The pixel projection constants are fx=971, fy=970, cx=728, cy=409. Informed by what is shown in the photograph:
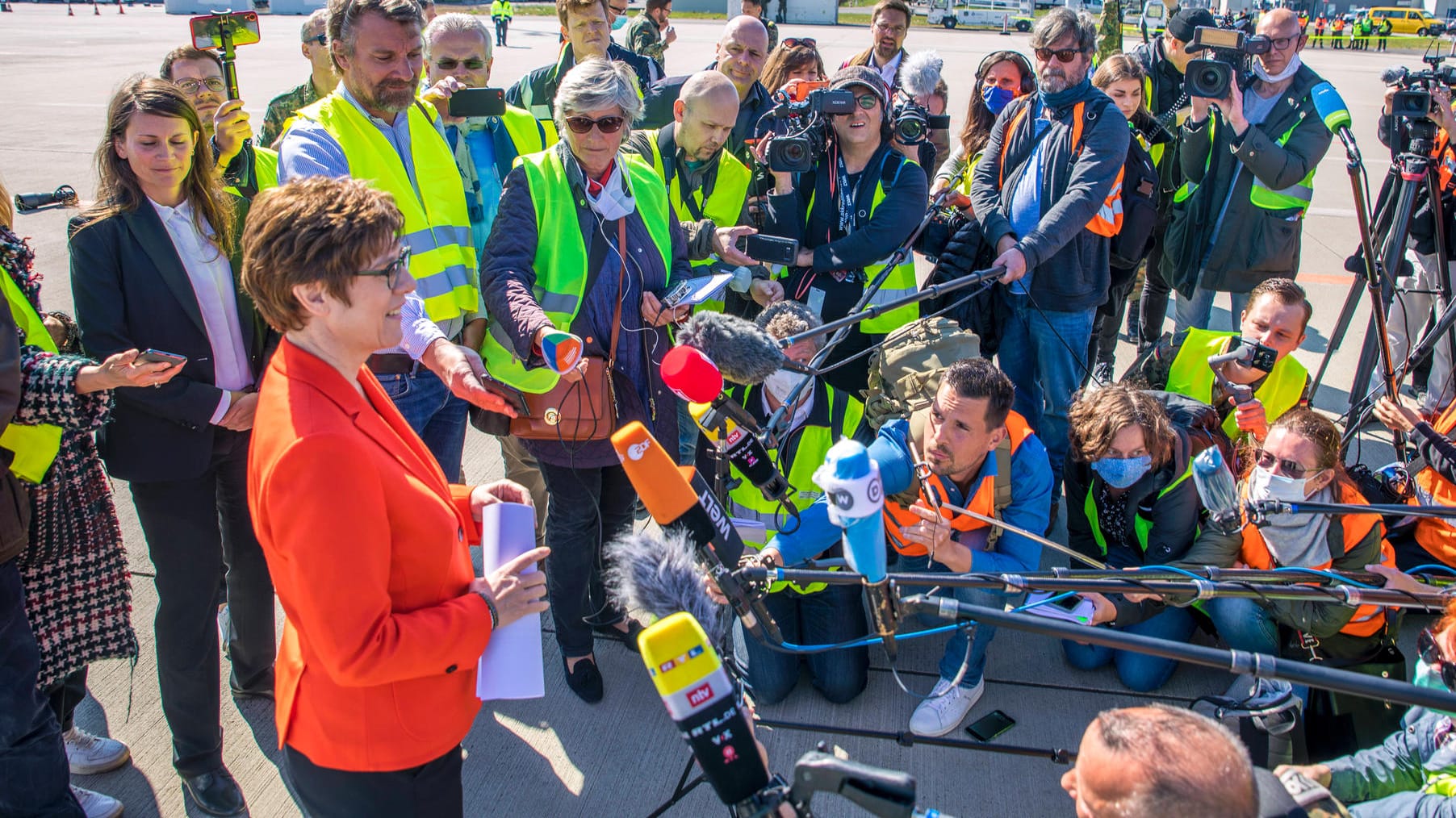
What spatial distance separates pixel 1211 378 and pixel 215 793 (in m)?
3.64

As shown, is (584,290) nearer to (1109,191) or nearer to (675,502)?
(675,502)

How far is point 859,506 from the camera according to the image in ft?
4.83

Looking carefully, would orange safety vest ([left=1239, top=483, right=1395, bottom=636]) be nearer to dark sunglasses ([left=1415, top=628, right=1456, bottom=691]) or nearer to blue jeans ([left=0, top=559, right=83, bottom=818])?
dark sunglasses ([left=1415, top=628, right=1456, bottom=691])

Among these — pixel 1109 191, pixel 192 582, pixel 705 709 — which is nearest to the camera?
pixel 705 709

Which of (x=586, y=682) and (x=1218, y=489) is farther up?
(x=1218, y=489)

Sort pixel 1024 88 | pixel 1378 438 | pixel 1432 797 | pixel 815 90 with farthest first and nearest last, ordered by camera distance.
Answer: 1. pixel 1024 88
2. pixel 1378 438
3. pixel 815 90
4. pixel 1432 797

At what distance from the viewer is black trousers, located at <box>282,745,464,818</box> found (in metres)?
1.83

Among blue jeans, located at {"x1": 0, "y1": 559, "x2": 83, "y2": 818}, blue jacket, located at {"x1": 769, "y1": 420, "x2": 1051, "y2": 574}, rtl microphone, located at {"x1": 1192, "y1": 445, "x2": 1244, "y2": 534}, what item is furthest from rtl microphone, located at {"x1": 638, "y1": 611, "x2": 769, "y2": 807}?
blue jeans, located at {"x1": 0, "y1": 559, "x2": 83, "y2": 818}

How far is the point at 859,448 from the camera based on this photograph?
4.87 ft

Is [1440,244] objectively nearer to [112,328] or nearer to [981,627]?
[981,627]

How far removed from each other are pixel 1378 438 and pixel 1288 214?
129 cm

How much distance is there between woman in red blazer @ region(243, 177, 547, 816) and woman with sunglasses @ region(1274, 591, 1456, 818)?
1969mm

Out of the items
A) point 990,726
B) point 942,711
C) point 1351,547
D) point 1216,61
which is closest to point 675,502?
point 942,711

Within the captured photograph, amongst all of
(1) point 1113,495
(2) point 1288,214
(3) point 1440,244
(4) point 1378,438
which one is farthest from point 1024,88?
(1) point 1113,495
